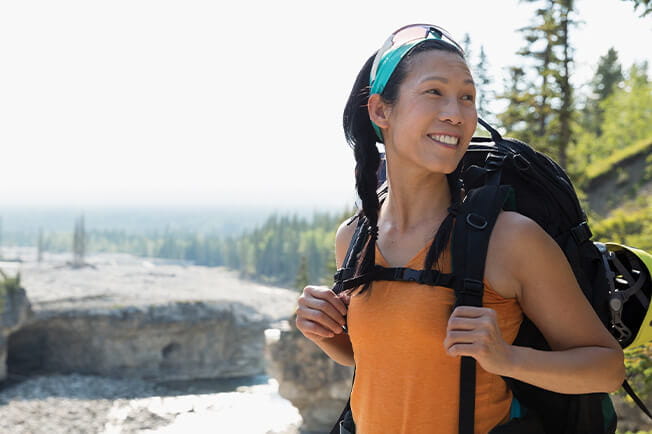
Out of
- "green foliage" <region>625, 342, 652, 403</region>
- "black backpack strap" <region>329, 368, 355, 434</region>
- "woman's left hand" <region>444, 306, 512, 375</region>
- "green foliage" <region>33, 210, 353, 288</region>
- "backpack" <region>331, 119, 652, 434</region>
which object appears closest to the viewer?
"woman's left hand" <region>444, 306, 512, 375</region>

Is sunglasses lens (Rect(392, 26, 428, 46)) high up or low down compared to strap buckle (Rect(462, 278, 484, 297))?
up

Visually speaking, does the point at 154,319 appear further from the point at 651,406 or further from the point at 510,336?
the point at 510,336

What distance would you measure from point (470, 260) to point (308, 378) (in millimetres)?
24233

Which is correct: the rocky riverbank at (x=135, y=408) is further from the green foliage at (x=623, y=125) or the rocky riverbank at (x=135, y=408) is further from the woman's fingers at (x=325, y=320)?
the woman's fingers at (x=325, y=320)

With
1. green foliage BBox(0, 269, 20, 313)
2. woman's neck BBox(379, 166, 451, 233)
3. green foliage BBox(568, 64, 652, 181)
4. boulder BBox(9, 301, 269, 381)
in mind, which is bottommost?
boulder BBox(9, 301, 269, 381)

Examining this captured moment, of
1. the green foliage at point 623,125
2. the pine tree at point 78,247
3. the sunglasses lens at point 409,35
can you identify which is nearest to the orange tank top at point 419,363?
the sunglasses lens at point 409,35

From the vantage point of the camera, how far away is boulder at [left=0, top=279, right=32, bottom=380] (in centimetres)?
3438

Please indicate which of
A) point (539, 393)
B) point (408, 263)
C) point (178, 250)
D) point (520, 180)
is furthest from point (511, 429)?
point (178, 250)

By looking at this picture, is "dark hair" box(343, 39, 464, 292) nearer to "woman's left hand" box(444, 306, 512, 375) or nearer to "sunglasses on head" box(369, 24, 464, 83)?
"sunglasses on head" box(369, 24, 464, 83)

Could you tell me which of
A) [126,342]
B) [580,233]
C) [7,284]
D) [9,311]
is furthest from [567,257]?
[126,342]

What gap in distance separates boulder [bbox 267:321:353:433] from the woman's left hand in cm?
2310

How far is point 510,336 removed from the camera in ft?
4.81

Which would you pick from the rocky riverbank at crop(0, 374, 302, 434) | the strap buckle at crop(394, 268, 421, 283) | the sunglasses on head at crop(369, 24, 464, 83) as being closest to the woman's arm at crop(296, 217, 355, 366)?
the strap buckle at crop(394, 268, 421, 283)

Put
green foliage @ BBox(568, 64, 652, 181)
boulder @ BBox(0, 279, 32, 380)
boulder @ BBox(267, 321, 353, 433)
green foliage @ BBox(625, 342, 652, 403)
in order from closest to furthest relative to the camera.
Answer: green foliage @ BBox(625, 342, 652, 403)
boulder @ BBox(267, 321, 353, 433)
green foliage @ BBox(568, 64, 652, 181)
boulder @ BBox(0, 279, 32, 380)
